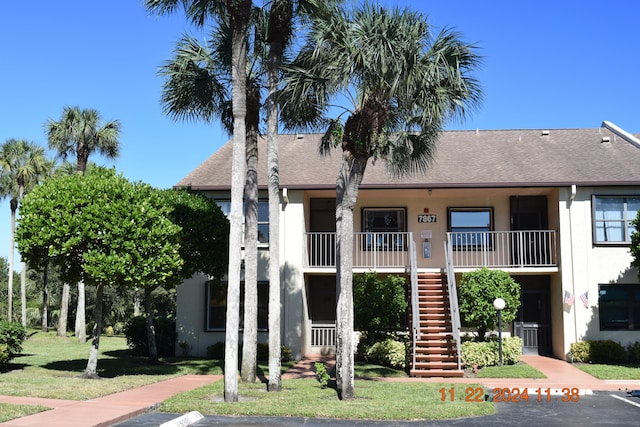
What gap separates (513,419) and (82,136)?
2225cm

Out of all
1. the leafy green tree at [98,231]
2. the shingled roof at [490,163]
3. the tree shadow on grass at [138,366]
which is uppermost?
the shingled roof at [490,163]

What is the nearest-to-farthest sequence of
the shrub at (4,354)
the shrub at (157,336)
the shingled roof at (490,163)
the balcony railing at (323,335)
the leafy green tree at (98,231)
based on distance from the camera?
the leafy green tree at (98,231), the shrub at (4,354), the shingled roof at (490,163), the shrub at (157,336), the balcony railing at (323,335)

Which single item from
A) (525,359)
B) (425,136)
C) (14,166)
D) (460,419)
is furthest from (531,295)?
(14,166)

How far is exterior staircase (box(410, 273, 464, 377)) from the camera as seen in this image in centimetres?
1619

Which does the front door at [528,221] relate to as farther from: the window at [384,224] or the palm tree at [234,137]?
the palm tree at [234,137]

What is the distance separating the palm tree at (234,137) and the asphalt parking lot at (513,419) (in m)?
1.39

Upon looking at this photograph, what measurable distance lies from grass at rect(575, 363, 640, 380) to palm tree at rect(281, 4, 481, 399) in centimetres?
743

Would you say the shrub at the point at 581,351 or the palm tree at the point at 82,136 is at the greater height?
the palm tree at the point at 82,136

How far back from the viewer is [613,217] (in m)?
19.6

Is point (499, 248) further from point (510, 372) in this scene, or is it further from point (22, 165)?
point (22, 165)

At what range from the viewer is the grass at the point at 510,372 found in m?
15.9

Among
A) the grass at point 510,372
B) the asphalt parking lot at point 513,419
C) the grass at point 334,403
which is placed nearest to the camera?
the asphalt parking lot at point 513,419

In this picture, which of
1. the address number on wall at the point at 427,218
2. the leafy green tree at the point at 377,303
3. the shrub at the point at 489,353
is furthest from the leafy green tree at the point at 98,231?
the address number on wall at the point at 427,218

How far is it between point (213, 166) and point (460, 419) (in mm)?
14232
